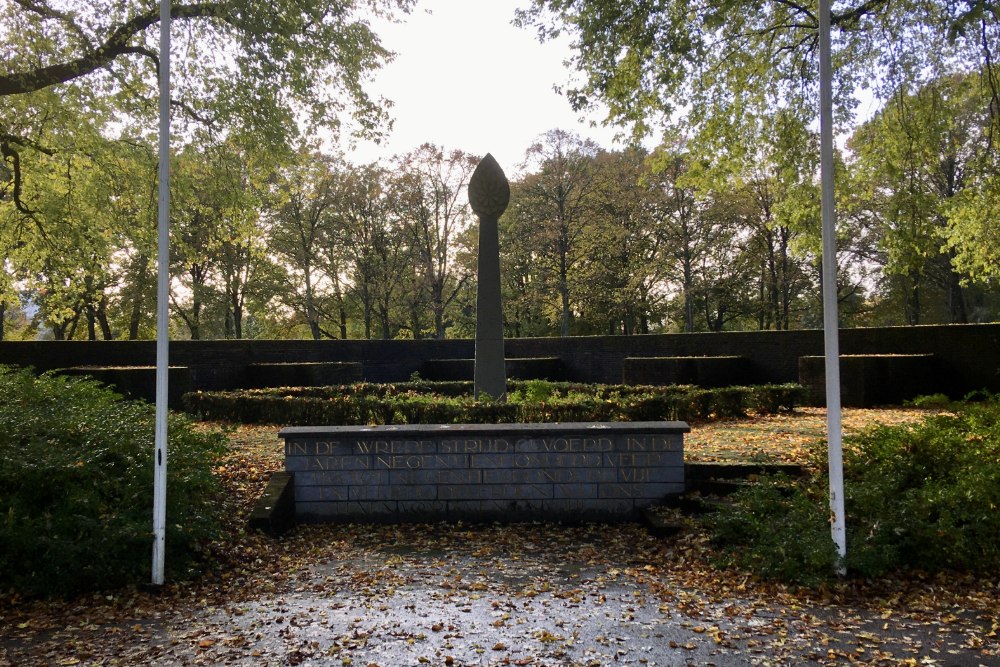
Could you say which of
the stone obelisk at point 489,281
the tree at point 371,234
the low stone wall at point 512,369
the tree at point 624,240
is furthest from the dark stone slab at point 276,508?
the tree at point 371,234

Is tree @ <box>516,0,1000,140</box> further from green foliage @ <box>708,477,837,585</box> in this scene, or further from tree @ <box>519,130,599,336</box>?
tree @ <box>519,130,599,336</box>

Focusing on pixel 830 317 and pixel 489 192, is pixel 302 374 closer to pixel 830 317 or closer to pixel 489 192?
pixel 489 192

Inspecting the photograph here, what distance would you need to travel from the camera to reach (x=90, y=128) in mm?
12508

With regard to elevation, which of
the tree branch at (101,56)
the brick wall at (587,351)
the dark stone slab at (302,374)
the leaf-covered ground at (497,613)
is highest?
the tree branch at (101,56)

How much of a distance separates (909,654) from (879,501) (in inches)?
93.4

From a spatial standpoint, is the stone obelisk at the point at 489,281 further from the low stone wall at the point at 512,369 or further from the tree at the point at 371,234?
the tree at the point at 371,234

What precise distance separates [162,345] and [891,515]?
5.75 meters

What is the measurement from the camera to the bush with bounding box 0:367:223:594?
5.40m

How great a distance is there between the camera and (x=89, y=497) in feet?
19.3

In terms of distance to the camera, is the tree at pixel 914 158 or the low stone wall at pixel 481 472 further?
the tree at pixel 914 158

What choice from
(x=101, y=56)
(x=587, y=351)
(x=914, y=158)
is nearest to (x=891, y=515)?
(x=914, y=158)

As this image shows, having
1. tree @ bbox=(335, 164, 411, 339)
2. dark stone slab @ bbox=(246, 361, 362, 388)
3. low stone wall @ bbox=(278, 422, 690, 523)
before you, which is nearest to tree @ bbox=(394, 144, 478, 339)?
tree @ bbox=(335, 164, 411, 339)

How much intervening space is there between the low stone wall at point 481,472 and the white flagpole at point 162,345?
2152 mm

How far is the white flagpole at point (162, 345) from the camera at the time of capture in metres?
5.45
